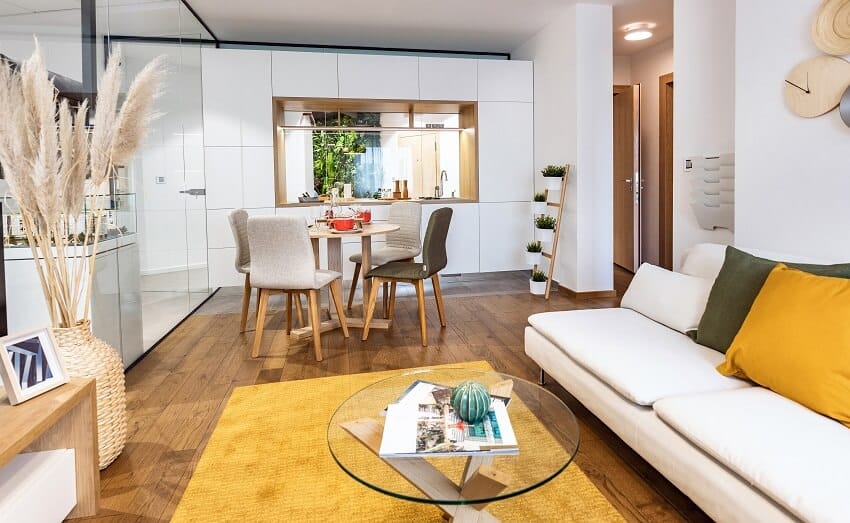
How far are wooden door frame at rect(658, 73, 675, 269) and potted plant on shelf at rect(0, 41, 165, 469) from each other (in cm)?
537

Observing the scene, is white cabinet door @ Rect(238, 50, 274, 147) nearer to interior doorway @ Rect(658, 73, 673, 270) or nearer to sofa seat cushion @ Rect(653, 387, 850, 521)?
interior doorway @ Rect(658, 73, 673, 270)

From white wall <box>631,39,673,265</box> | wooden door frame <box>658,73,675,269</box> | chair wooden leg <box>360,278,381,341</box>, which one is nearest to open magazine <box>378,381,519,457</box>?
chair wooden leg <box>360,278,381,341</box>

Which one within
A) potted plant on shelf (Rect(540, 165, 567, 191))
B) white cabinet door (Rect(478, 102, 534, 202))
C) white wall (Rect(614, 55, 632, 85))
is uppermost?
white wall (Rect(614, 55, 632, 85))

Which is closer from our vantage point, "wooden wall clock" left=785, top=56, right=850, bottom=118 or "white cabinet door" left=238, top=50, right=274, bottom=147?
"wooden wall clock" left=785, top=56, right=850, bottom=118

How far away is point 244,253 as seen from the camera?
407 cm

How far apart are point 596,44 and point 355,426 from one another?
4589 millimetres

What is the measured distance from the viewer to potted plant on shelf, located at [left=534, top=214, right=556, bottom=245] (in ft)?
17.5

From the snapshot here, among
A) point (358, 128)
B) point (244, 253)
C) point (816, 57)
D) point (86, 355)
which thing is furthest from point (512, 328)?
point (358, 128)

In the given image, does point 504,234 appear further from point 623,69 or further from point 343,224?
point 343,224

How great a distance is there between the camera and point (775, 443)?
1399 mm

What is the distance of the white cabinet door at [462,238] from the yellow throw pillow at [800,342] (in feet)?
13.8

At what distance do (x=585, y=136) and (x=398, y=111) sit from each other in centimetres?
223

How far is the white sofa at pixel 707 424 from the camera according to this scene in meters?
1.28

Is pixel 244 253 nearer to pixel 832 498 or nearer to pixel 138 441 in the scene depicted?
pixel 138 441
